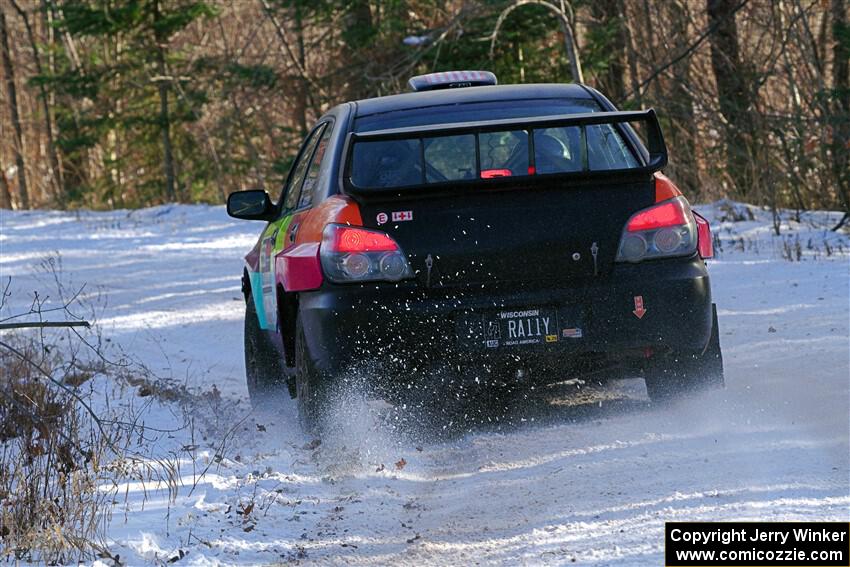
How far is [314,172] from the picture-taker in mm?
6672

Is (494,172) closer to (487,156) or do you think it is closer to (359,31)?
(487,156)

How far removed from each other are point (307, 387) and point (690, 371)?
1.82 meters

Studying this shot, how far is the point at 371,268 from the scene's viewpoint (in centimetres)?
A: 556

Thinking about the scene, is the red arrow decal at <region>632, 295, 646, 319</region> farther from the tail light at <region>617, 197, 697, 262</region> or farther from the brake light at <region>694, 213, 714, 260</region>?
the brake light at <region>694, 213, 714, 260</region>

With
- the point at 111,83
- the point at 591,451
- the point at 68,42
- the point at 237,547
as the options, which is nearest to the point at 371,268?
the point at 591,451

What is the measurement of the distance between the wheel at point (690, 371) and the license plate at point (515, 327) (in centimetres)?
67

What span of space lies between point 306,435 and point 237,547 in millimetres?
1570

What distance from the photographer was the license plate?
5.58 m

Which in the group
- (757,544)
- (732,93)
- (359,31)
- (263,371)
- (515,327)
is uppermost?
(359,31)

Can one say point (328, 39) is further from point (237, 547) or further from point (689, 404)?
point (237, 547)

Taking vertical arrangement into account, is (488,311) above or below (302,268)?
below

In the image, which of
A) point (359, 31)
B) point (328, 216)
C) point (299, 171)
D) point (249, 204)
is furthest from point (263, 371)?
point (359, 31)

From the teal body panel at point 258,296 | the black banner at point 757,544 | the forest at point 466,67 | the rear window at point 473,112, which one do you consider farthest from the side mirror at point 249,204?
the forest at point 466,67

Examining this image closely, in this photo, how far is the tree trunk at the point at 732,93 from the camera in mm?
18717
